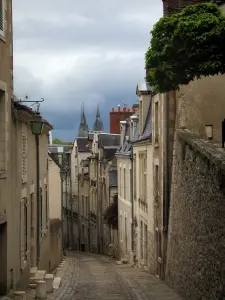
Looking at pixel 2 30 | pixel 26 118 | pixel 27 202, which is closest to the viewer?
pixel 2 30

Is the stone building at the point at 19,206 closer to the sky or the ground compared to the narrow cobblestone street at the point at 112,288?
closer to the sky

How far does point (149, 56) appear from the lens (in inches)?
552

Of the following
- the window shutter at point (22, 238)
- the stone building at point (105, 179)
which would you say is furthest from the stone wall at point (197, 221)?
the stone building at point (105, 179)

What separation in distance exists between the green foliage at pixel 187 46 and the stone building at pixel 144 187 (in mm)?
9898

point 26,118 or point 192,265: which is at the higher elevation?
point 26,118

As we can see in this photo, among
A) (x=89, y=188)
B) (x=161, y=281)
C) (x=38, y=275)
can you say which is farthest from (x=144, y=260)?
(x=89, y=188)

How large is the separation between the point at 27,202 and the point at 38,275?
7.50 ft

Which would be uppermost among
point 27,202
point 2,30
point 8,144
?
point 2,30

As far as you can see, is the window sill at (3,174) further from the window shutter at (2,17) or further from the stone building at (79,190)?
the stone building at (79,190)

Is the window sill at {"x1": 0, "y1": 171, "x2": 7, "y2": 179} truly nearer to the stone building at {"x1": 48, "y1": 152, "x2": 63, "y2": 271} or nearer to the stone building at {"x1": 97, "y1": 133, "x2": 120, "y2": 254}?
the stone building at {"x1": 48, "y1": 152, "x2": 63, "y2": 271}

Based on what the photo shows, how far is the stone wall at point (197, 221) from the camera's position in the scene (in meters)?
11.7

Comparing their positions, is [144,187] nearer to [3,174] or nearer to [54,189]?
[54,189]

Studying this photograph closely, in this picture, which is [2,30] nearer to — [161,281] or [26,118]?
[26,118]

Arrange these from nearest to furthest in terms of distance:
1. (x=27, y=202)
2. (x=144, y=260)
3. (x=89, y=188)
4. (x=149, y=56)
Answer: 1. (x=149, y=56)
2. (x=27, y=202)
3. (x=144, y=260)
4. (x=89, y=188)
